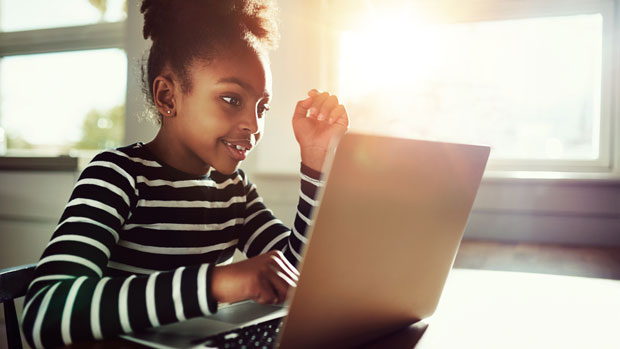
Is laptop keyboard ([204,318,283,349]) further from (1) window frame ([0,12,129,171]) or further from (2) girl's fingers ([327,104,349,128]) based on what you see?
(1) window frame ([0,12,129,171])

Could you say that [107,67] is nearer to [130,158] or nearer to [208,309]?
[130,158]

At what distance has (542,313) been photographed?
646 mm

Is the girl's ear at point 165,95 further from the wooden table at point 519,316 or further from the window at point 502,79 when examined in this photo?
the window at point 502,79

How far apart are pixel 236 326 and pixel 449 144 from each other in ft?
0.94

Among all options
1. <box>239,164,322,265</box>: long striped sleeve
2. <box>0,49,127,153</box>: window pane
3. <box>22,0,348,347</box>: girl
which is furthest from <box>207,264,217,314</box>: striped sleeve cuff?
<box>0,49,127,153</box>: window pane

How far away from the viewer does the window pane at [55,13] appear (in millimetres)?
1928

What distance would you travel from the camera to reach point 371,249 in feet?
1.48

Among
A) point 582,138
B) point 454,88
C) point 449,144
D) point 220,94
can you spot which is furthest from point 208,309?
point 582,138

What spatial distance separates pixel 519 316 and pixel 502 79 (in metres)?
1.15

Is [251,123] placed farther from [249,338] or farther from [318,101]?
[249,338]

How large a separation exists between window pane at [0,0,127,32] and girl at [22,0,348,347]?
1.14 meters

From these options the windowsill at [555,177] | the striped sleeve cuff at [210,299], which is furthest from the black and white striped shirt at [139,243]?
the windowsill at [555,177]

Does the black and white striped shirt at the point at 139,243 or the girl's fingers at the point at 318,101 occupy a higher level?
the girl's fingers at the point at 318,101

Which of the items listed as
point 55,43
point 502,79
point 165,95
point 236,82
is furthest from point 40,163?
point 502,79
